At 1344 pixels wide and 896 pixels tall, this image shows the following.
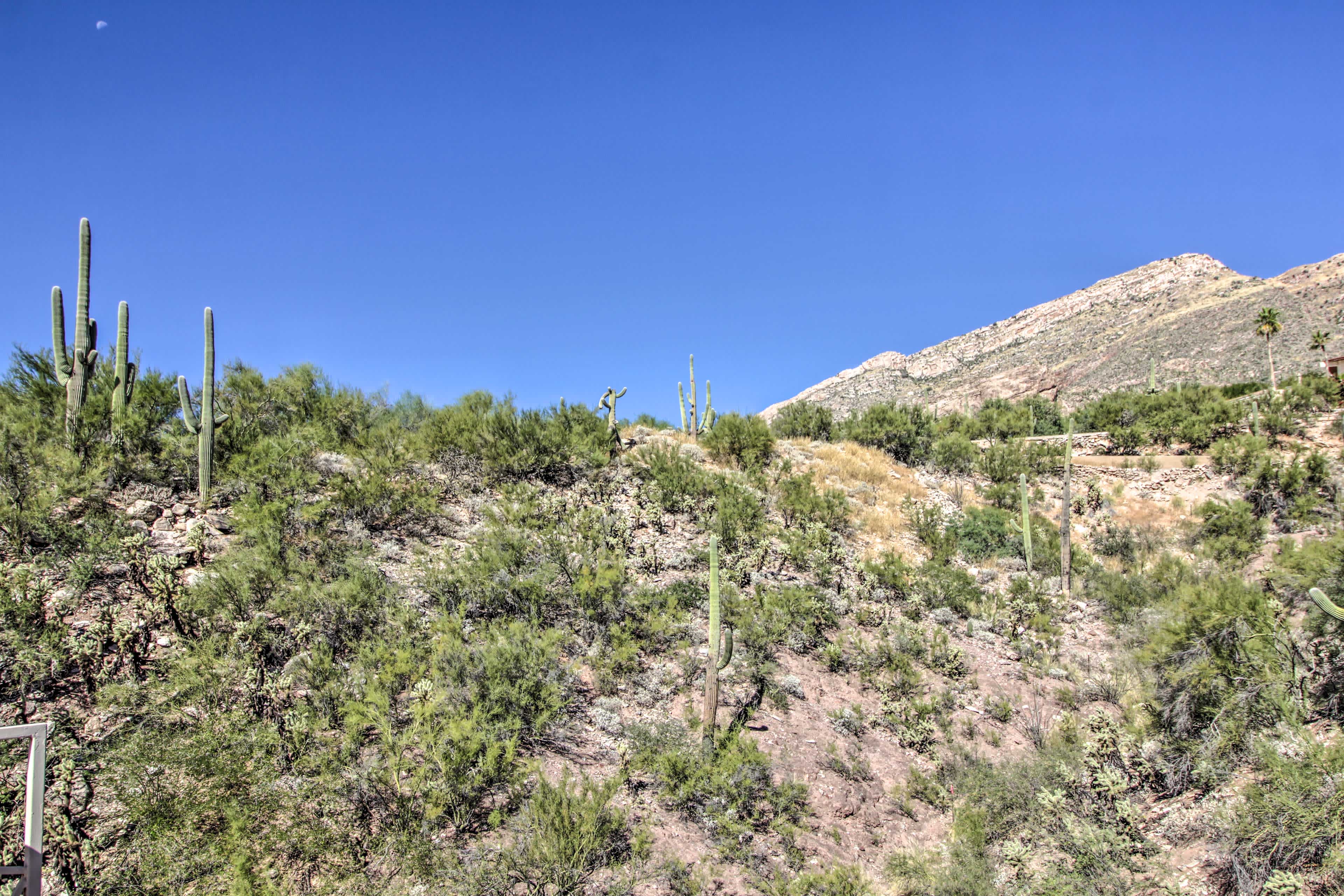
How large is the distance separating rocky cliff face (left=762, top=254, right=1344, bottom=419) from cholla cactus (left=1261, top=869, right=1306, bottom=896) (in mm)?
41778

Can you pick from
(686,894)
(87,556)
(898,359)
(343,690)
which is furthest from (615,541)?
(898,359)

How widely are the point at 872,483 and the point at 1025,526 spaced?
169 inches

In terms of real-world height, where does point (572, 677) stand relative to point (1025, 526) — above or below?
below

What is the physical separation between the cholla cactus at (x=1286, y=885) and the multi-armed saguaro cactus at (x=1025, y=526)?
1036 centimetres

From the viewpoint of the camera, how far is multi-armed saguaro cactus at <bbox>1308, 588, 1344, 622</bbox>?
24.0ft

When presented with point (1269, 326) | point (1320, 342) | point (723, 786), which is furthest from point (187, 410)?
point (1320, 342)

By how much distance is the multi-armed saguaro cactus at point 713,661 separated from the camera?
7.89 meters

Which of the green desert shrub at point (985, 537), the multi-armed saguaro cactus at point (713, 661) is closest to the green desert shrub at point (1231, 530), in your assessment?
the green desert shrub at point (985, 537)

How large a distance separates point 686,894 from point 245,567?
6950mm

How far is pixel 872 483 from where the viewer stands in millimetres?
18547

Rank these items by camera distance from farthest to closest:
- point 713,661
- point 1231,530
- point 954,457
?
1. point 954,457
2. point 1231,530
3. point 713,661

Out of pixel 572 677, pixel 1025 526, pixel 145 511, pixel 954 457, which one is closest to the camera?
pixel 572 677

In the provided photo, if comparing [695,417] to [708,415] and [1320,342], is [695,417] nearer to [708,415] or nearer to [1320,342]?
[708,415]

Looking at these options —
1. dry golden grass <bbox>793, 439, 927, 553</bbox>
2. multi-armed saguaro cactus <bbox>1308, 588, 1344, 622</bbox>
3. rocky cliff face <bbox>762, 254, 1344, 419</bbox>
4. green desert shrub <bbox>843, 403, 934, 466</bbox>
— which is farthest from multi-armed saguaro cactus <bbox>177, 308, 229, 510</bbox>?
rocky cliff face <bbox>762, 254, 1344, 419</bbox>
